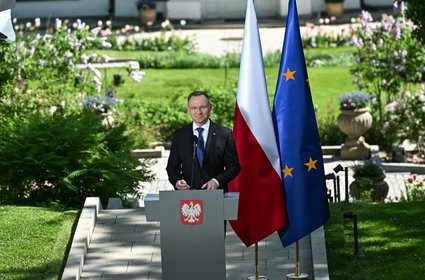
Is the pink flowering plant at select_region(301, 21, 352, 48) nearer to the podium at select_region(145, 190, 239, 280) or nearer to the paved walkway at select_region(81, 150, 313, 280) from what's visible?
the paved walkway at select_region(81, 150, 313, 280)

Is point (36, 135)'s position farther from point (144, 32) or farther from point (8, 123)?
point (144, 32)

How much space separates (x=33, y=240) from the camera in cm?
1302

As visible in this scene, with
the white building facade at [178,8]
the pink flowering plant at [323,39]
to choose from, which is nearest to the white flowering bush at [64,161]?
the pink flowering plant at [323,39]

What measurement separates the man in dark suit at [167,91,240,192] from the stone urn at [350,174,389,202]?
673 centimetres

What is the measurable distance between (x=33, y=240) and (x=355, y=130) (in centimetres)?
945

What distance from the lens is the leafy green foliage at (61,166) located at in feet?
49.5

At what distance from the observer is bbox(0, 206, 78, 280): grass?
12.0m

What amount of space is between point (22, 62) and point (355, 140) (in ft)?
20.5

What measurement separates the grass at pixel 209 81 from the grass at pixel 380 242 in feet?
36.2

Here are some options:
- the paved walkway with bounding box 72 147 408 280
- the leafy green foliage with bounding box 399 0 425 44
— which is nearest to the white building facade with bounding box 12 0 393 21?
the leafy green foliage with bounding box 399 0 425 44

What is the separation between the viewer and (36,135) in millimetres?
15383

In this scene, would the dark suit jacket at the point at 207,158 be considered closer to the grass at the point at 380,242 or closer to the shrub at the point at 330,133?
the grass at the point at 380,242

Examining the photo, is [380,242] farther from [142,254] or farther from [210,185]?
[210,185]

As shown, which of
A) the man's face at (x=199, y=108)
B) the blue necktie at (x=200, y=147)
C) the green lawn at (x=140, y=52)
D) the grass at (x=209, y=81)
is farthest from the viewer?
the green lawn at (x=140, y=52)
